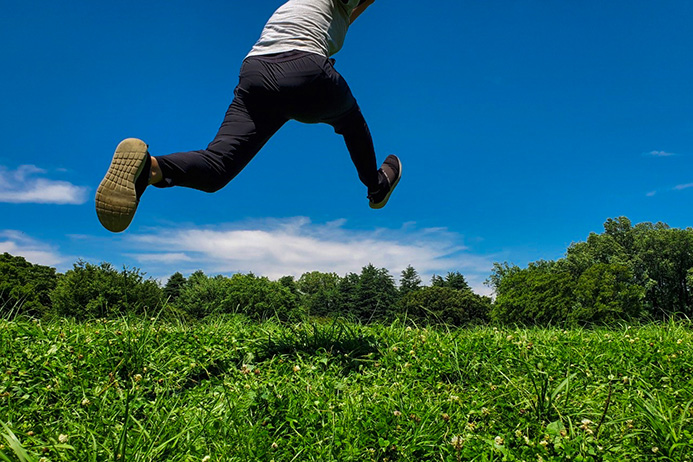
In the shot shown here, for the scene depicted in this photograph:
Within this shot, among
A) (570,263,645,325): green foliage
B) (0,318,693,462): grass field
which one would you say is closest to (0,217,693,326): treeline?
(570,263,645,325): green foliage

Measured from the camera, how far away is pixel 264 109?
3141 millimetres

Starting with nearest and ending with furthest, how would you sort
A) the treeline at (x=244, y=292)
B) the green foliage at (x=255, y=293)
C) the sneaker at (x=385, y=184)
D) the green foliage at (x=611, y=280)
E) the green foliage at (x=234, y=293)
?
the sneaker at (x=385, y=184)
the treeline at (x=244, y=292)
the green foliage at (x=611, y=280)
the green foliage at (x=255, y=293)
the green foliage at (x=234, y=293)

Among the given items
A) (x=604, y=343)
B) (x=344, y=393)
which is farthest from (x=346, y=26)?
(x=604, y=343)

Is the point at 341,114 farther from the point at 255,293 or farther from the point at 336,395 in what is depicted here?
the point at 255,293

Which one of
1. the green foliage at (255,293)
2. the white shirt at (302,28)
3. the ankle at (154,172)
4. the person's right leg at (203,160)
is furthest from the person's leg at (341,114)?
the green foliage at (255,293)

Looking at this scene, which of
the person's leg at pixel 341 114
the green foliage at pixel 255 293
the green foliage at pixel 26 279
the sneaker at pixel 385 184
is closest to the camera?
the person's leg at pixel 341 114

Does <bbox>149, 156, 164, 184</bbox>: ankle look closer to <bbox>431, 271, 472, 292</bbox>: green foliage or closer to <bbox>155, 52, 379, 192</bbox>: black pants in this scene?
<bbox>155, 52, 379, 192</bbox>: black pants

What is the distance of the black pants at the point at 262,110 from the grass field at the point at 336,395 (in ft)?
4.62

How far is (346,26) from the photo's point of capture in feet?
11.5

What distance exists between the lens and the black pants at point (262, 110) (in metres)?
2.94

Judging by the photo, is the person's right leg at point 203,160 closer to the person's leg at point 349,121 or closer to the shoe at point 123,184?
the shoe at point 123,184

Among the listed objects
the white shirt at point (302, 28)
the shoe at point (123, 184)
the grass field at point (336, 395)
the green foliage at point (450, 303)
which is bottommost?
the grass field at point (336, 395)

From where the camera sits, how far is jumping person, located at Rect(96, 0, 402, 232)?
9.05ft

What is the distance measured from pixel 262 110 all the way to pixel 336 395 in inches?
79.9
